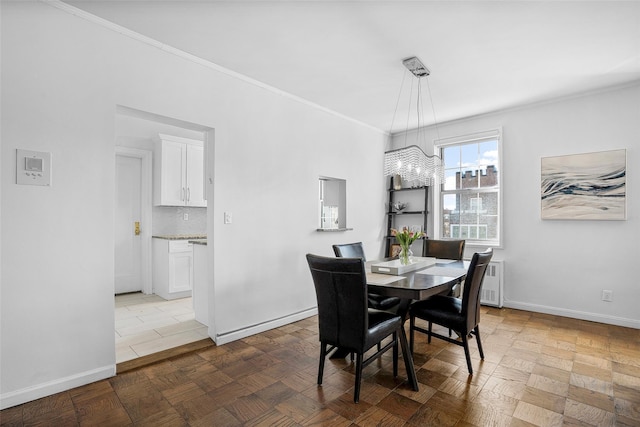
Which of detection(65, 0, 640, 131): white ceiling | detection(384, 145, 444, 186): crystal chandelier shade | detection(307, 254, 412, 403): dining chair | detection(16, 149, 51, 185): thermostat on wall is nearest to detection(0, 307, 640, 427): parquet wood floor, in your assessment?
detection(307, 254, 412, 403): dining chair

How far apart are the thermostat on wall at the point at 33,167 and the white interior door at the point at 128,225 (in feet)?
9.40

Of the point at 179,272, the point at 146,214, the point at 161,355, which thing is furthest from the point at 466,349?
the point at 146,214

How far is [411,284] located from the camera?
7.49 feet

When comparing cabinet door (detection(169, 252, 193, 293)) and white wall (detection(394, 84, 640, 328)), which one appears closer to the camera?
white wall (detection(394, 84, 640, 328))

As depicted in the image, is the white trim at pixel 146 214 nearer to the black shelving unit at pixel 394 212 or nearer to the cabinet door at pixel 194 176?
the cabinet door at pixel 194 176

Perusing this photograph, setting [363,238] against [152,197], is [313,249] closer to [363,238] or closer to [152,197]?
[363,238]

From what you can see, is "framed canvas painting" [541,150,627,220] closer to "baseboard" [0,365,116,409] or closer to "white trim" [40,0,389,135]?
"white trim" [40,0,389,135]

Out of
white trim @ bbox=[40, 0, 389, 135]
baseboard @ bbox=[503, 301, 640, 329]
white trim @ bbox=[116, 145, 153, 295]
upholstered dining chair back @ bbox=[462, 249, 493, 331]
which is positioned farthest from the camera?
white trim @ bbox=[116, 145, 153, 295]

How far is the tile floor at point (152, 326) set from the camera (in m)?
2.94

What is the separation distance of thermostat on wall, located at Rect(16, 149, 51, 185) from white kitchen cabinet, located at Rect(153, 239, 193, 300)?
249 cm

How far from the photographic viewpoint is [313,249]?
13.4ft

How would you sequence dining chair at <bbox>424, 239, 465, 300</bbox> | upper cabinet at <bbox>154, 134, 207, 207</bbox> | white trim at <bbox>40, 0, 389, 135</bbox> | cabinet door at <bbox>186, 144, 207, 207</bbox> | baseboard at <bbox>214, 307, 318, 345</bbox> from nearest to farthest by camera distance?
white trim at <bbox>40, 0, 389, 135</bbox> < baseboard at <bbox>214, 307, 318, 345</bbox> < dining chair at <bbox>424, 239, 465, 300</bbox> < upper cabinet at <bbox>154, 134, 207, 207</bbox> < cabinet door at <bbox>186, 144, 207, 207</bbox>

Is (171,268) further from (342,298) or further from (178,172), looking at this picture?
(342,298)

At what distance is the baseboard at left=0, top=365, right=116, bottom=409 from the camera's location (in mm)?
2041
